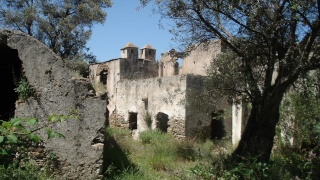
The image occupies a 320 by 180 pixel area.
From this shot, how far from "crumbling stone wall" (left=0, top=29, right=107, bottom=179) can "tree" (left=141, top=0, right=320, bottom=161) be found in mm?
2881

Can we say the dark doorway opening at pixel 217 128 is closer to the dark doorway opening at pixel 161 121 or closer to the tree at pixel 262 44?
the dark doorway opening at pixel 161 121

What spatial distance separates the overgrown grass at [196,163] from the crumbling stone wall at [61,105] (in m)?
0.74

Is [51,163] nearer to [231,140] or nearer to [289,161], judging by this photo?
[289,161]

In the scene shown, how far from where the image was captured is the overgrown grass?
7207 millimetres

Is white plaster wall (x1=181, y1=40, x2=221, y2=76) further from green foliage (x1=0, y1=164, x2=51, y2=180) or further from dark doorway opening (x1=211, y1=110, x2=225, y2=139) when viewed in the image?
green foliage (x1=0, y1=164, x2=51, y2=180)

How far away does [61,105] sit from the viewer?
7.58 m

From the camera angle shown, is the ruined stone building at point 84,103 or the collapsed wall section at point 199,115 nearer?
the ruined stone building at point 84,103

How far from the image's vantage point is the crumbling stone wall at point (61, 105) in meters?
7.57

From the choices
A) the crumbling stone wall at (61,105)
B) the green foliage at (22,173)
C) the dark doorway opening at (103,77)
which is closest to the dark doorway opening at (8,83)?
the crumbling stone wall at (61,105)

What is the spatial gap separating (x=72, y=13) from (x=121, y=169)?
17.7m

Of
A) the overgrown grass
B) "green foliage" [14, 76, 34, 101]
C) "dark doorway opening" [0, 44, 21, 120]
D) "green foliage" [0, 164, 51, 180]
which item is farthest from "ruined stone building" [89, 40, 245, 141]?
"green foliage" [0, 164, 51, 180]

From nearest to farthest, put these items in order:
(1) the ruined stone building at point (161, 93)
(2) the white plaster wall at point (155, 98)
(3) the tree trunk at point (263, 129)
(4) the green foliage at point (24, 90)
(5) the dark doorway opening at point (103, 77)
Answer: (4) the green foliage at point (24, 90) < (3) the tree trunk at point (263, 129) < (1) the ruined stone building at point (161, 93) < (2) the white plaster wall at point (155, 98) < (5) the dark doorway opening at point (103, 77)

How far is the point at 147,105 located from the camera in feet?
56.6

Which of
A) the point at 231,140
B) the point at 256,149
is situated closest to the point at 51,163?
the point at 256,149
